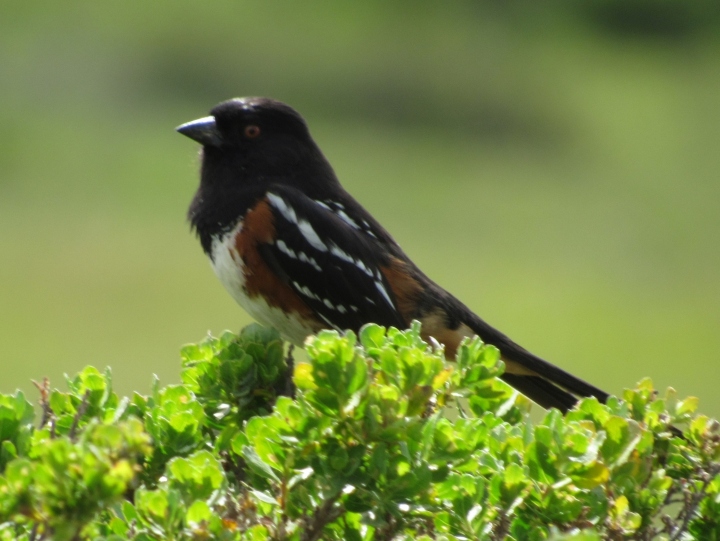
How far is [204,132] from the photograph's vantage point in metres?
3.85

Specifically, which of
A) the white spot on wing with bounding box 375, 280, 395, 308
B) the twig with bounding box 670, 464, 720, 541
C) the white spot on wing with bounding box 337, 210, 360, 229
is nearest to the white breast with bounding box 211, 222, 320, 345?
the white spot on wing with bounding box 375, 280, 395, 308

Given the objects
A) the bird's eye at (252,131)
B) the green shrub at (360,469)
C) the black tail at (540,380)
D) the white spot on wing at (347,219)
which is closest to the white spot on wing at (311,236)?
the white spot on wing at (347,219)

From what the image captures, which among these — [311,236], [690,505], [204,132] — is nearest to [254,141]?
[204,132]

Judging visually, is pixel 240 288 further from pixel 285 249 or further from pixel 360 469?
pixel 360 469

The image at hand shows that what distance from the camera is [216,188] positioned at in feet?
12.2

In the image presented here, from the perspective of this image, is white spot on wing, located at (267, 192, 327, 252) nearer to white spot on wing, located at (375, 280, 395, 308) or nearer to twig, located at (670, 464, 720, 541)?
white spot on wing, located at (375, 280, 395, 308)

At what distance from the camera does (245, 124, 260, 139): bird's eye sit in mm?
3855

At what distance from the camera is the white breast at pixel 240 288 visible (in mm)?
3492

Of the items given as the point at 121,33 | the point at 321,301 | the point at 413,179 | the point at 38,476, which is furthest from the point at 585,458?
the point at 121,33

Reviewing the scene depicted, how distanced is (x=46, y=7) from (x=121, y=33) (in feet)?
5.33

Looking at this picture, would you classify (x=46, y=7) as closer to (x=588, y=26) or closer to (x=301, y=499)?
(x=588, y=26)

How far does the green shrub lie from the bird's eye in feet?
6.83

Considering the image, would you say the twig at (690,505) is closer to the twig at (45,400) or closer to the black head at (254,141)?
the twig at (45,400)

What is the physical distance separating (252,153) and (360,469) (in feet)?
7.84
